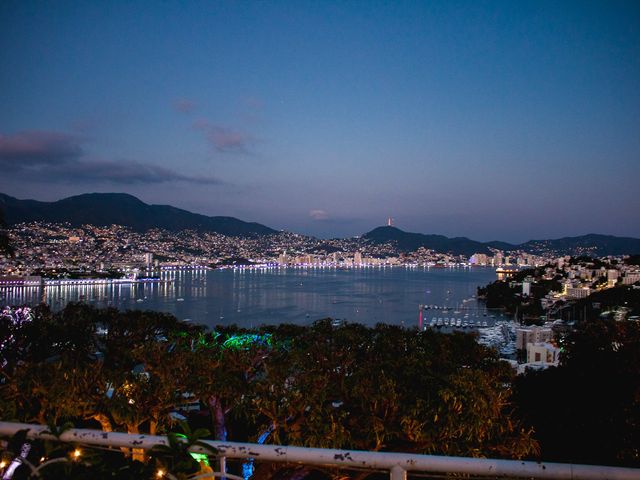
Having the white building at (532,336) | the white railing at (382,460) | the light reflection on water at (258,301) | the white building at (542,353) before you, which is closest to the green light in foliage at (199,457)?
the white railing at (382,460)

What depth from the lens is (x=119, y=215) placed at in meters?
149

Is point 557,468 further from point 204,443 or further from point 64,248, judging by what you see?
point 64,248

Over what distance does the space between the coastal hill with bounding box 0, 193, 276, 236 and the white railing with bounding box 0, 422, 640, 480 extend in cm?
12595

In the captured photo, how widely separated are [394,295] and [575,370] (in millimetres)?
50901

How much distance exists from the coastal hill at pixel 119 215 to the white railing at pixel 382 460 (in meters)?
126

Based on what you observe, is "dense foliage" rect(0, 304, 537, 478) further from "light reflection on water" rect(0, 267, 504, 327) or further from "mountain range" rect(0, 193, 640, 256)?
"mountain range" rect(0, 193, 640, 256)

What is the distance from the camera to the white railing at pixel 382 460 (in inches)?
43.9

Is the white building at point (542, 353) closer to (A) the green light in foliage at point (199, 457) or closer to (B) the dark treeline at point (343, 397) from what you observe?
(B) the dark treeline at point (343, 397)

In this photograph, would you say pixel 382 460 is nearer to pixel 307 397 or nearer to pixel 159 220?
pixel 307 397

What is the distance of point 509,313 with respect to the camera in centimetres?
5022

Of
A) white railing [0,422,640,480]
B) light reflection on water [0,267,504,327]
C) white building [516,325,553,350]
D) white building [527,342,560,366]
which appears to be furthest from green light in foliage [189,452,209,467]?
light reflection on water [0,267,504,327]

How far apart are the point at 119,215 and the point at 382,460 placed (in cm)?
16029

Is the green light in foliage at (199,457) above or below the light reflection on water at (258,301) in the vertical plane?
above

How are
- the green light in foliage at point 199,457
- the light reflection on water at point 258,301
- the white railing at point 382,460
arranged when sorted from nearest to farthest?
the white railing at point 382,460
the green light in foliage at point 199,457
the light reflection on water at point 258,301
